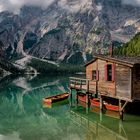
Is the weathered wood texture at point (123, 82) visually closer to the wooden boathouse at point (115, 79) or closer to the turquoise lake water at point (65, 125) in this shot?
the wooden boathouse at point (115, 79)

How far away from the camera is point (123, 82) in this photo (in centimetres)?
4975

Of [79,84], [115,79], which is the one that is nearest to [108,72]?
[115,79]

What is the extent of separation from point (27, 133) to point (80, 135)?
6.21 m

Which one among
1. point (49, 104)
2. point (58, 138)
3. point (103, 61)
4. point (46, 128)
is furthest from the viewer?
point (49, 104)

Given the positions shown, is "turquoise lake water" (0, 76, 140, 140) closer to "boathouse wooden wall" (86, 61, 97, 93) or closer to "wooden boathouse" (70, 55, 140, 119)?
"wooden boathouse" (70, 55, 140, 119)

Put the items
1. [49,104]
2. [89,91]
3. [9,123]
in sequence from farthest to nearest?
[49,104]
[89,91]
[9,123]

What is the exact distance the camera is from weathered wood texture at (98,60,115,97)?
52438 mm

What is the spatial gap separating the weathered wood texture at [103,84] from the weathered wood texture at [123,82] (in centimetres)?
149

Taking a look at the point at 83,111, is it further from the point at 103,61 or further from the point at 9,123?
the point at 9,123

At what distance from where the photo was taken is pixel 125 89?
49281 mm

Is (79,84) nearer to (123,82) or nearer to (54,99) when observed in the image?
(54,99)

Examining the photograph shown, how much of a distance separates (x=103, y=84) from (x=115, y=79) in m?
4.02

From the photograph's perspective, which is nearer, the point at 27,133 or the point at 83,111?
the point at 27,133

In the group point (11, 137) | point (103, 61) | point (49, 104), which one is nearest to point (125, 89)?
point (103, 61)
